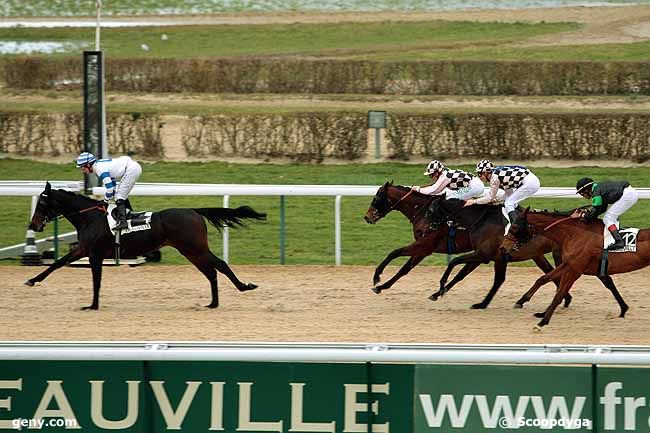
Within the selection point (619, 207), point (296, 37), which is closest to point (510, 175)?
point (619, 207)

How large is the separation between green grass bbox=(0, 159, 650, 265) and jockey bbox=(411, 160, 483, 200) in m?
1.86

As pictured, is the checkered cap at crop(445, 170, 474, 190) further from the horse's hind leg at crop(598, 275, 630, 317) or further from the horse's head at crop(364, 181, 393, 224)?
the horse's hind leg at crop(598, 275, 630, 317)

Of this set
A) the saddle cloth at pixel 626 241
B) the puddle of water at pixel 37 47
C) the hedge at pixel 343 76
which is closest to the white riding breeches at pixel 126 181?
the saddle cloth at pixel 626 241

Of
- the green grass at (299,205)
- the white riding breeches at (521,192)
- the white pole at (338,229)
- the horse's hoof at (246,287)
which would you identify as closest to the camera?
the white riding breeches at (521,192)

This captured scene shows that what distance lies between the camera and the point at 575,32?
25203 mm

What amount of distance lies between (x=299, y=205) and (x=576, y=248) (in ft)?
16.8

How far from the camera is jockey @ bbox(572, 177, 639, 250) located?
343 inches

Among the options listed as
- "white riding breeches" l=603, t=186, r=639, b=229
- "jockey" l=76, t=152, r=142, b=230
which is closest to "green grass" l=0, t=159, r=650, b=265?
"jockey" l=76, t=152, r=142, b=230

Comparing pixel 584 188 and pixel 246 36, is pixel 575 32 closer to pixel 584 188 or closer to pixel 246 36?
pixel 246 36

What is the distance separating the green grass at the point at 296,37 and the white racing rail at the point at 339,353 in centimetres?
1901

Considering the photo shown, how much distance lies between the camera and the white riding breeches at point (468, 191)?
982cm

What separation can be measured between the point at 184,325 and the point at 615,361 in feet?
15.2

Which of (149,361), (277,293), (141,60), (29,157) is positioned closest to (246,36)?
(141,60)

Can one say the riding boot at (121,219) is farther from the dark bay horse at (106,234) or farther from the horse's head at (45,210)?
the horse's head at (45,210)
